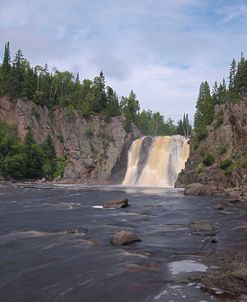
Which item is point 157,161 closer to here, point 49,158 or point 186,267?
point 49,158

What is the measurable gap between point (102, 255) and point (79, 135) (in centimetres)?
8776

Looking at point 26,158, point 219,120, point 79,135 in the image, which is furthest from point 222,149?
point 79,135

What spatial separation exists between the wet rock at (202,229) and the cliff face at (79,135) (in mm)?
64545

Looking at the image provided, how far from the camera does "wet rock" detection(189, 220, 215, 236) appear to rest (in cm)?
2844

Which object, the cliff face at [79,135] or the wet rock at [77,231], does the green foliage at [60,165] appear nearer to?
the cliff face at [79,135]

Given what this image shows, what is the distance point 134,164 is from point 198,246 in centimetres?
6960

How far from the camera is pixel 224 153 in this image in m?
77.1

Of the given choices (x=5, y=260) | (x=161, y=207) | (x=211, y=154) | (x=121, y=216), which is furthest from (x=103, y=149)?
(x=5, y=260)

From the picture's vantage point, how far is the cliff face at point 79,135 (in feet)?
324

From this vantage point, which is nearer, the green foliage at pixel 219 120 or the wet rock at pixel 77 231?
the wet rock at pixel 77 231

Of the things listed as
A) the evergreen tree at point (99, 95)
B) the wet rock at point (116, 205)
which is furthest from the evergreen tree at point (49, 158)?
the wet rock at point (116, 205)

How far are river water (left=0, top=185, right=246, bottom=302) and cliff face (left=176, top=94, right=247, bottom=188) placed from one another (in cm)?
3080

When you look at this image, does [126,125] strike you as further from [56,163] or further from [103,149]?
[56,163]

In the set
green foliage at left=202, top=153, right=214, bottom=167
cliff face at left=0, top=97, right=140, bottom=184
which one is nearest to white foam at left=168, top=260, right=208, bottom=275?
green foliage at left=202, top=153, right=214, bottom=167
